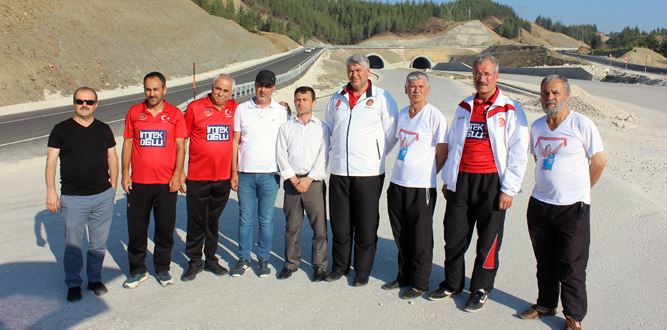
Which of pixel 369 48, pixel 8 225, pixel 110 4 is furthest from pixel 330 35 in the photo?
pixel 8 225

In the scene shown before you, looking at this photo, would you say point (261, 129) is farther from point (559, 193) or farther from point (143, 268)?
point (559, 193)

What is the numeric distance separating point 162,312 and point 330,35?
160 metres

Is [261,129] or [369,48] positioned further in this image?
[369,48]

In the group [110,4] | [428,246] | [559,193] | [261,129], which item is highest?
[110,4]

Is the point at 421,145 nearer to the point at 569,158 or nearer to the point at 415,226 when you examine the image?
the point at 415,226

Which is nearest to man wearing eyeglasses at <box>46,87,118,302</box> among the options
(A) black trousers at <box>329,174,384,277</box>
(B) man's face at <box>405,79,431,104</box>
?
(A) black trousers at <box>329,174,384,277</box>

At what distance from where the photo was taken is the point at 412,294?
4891 millimetres

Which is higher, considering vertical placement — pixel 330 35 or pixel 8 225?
pixel 330 35

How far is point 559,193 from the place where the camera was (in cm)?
426

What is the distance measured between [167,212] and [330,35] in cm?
15902

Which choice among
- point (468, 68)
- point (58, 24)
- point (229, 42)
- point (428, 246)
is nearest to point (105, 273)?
point (428, 246)

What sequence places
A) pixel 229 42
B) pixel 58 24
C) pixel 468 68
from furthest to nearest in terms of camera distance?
pixel 468 68
pixel 229 42
pixel 58 24

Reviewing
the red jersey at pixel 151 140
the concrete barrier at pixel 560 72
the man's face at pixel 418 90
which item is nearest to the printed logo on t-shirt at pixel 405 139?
the man's face at pixel 418 90

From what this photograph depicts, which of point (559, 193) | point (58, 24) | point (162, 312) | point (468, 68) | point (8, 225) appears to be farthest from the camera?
point (468, 68)
